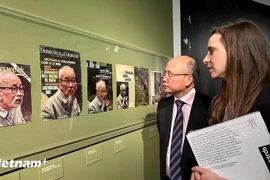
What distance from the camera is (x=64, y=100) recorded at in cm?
137

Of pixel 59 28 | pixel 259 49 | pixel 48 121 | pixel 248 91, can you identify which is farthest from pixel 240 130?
pixel 59 28

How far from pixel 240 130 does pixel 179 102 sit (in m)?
1.01

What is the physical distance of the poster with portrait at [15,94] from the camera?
1037mm

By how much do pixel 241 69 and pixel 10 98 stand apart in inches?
39.4

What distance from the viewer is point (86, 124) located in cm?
156

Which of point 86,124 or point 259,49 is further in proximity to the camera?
point 86,124

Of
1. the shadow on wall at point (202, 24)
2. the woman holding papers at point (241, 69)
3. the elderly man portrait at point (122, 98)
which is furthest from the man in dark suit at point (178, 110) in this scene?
the shadow on wall at point (202, 24)

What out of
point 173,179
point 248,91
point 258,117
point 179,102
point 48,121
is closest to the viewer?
point 258,117

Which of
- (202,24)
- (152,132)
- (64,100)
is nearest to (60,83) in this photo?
(64,100)

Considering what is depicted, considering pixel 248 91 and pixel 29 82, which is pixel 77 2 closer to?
pixel 29 82

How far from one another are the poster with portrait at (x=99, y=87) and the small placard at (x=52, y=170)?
14.9 inches

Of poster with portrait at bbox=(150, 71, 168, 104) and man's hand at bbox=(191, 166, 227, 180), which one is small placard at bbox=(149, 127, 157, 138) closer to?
poster with portrait at bbox=(150, 71, 168, 104)

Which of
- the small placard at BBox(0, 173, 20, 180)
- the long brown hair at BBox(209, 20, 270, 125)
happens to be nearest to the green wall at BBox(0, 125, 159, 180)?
the small placard at BBox(0, 173, 20, 180)

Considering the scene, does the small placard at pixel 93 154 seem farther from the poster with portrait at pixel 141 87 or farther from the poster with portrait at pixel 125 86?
the poster with portrait at pixel 141 87
